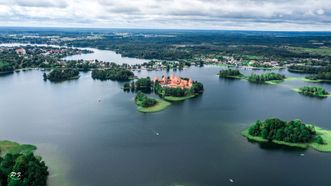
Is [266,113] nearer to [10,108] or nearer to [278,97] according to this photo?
[278,97]

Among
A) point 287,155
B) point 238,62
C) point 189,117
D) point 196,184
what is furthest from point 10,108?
point 238,62

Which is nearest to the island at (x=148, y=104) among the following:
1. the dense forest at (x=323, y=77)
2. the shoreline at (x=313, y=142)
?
the shoreline at (x=313, y=142)

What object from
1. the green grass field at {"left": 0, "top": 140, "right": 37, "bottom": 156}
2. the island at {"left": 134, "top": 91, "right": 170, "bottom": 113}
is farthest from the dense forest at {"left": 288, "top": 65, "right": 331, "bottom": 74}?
the green grass field at {"left": 0, "top": 140, "right": 37, "bottom": 156}

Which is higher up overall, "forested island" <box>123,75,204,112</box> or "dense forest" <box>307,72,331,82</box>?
"dense forest" <box>307,72,331,82</box>

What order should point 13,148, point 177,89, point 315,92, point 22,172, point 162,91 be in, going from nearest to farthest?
1. point 22,172
2. point 13,148
3. point 177,89
4. point 162,91
5. point 315,92

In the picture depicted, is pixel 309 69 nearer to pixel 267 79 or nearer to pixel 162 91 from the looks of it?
pixel 267 79

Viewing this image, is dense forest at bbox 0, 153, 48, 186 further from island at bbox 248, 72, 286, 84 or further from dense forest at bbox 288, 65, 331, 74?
dense forest at bbox 288, 65, 331, 74

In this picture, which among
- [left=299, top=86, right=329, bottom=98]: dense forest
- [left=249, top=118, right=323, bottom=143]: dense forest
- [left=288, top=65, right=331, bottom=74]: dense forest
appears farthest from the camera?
[left=288, top=65, right=331, bottom=74]: dense forest

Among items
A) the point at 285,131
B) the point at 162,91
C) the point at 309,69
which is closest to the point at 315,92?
the point at 162,91
